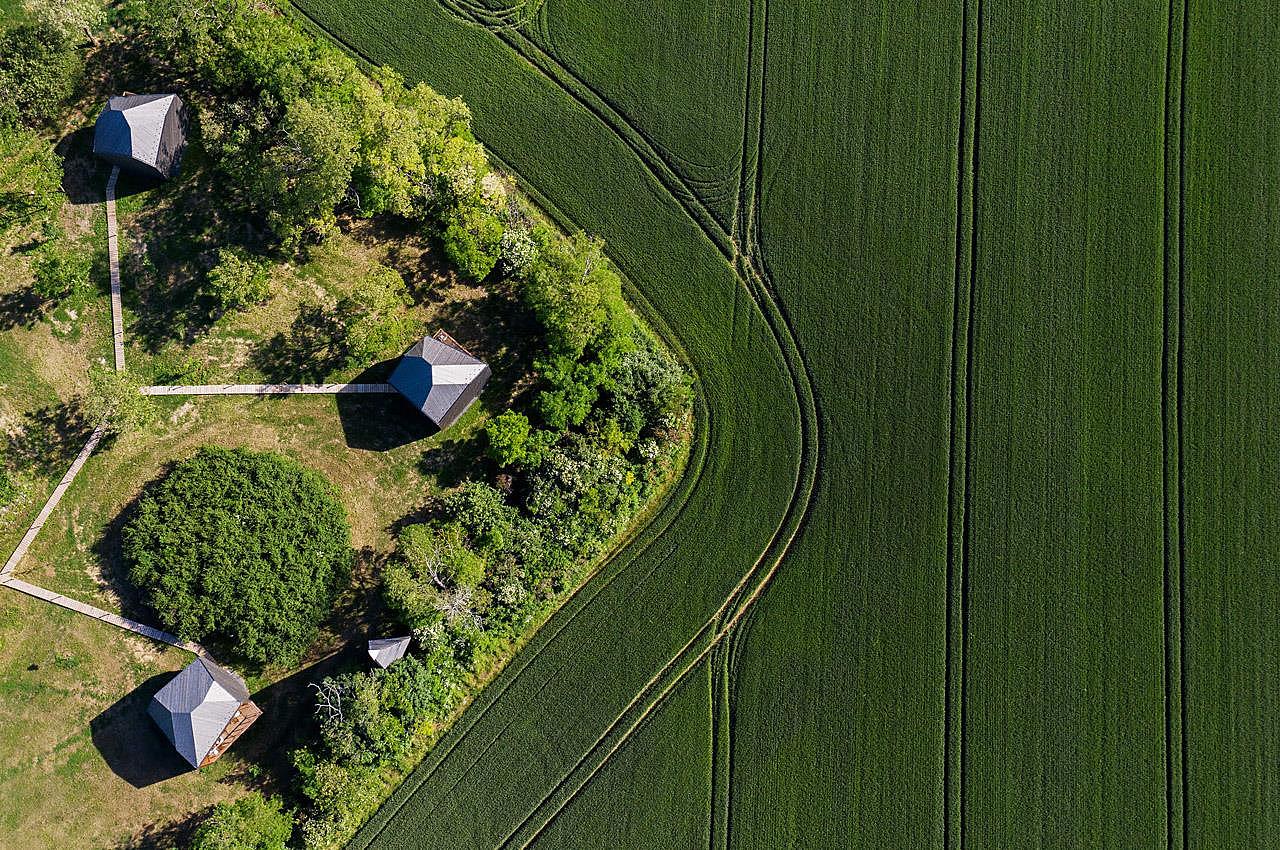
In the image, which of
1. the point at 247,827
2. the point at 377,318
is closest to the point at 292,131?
the point at 377,318

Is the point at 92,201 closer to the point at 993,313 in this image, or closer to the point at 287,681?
the point at 287,681

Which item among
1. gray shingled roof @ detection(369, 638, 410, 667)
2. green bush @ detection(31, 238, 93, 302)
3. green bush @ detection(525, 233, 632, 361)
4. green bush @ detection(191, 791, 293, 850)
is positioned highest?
green bush @ detection(525, 233, 632, 361)

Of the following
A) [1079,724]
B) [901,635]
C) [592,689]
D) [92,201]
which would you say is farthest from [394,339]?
[1079,724]

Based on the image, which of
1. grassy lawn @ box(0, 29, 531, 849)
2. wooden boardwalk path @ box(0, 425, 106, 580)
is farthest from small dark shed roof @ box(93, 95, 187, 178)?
wooden boardwalk path @ box(0, 425, 106, 580)

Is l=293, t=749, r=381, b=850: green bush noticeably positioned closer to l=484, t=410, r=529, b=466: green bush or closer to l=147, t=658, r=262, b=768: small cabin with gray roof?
l=147, t=658, r=262, b=768: small cabin with gray roof

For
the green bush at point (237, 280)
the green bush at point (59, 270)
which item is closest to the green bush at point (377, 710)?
the green bush at point (237, 280)
